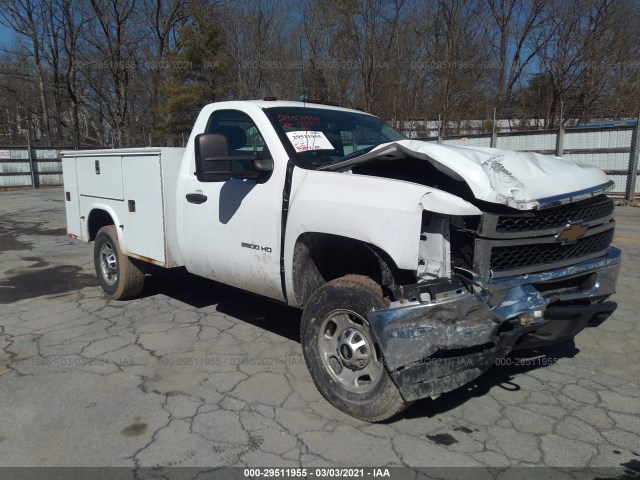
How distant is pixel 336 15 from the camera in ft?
78.8

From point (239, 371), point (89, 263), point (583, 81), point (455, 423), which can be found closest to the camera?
point (455, 423)

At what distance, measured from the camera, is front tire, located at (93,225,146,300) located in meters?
5.54

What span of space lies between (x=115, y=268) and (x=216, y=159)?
2872mm

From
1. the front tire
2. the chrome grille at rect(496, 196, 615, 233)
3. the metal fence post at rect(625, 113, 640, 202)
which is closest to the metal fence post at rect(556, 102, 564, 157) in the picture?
the metal fence post at rect(625, 113, 640, 202)

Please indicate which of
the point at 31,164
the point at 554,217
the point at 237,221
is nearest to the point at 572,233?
the point at 554,217

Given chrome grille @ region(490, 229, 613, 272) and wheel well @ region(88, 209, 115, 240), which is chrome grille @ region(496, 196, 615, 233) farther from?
wheel well @ region(88, 209, 115, 240)

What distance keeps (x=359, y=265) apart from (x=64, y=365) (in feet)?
8.47

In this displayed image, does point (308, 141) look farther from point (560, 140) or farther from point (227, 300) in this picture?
point (560, 140)

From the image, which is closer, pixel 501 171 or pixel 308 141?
pixel 501 171

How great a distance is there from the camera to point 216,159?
3566 mm

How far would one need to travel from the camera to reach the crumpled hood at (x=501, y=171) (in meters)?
2.78

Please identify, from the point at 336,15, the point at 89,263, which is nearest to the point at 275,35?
the point at 336,15

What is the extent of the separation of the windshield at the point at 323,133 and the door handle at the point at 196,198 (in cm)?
92

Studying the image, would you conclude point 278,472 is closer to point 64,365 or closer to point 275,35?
point 64,365
